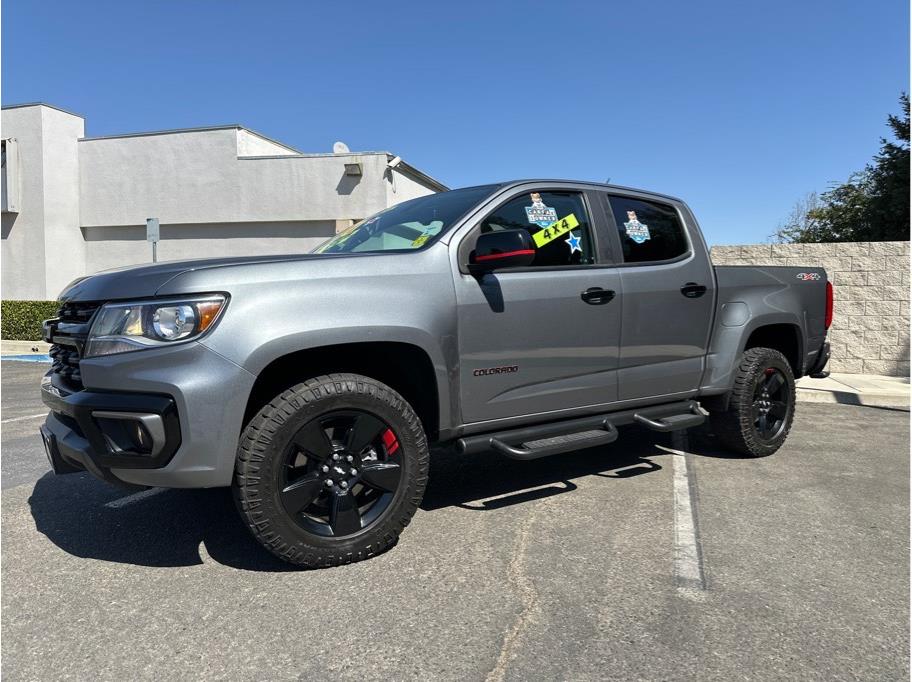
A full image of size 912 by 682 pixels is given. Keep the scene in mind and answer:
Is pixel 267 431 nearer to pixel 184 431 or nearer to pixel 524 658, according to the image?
pixel 184 431

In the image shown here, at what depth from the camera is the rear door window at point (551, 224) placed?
3771 mm

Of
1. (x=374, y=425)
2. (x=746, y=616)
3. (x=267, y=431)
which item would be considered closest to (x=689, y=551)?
(x=746, y=616)

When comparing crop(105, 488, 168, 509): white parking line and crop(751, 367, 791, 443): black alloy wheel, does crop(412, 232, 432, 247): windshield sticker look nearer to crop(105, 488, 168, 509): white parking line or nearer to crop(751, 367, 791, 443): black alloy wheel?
crop(105, 488, 168, 509): white parking line

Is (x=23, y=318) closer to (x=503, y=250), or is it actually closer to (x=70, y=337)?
(x=70, y=337)

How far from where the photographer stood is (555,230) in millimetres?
3891

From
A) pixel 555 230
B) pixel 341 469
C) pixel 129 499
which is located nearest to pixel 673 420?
pixel 555 230

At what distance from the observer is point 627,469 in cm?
477

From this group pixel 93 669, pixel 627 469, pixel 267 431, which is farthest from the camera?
pixel 627 469

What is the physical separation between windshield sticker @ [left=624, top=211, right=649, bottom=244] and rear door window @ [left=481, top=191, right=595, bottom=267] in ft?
1.26

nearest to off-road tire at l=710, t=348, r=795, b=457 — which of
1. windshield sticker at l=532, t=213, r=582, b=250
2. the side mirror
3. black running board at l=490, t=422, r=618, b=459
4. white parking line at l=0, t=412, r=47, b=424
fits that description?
black running board at l=490, t=422, r=618, b=459

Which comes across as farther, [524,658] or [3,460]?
[3,460]

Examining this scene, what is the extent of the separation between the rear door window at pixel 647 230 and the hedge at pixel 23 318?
1452 cm

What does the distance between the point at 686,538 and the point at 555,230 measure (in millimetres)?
1843

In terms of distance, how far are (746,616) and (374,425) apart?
5.75ft
